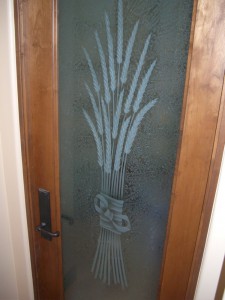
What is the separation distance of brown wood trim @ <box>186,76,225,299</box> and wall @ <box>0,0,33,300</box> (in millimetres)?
933

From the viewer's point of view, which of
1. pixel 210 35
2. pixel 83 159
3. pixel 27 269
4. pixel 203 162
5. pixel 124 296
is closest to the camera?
pixel 210 35

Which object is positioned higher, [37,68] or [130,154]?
[37,68]

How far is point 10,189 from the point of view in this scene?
1.15 m

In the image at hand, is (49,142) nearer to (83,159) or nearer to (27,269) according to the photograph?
(83,159)

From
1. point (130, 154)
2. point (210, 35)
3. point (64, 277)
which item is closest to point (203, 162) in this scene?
point (130, 154)

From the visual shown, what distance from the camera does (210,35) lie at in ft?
2.20

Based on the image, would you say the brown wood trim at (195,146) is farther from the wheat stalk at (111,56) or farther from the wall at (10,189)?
the wall at (10,189)

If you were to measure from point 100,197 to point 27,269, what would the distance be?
2.46 feet

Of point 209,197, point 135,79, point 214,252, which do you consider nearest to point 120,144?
point 135,79

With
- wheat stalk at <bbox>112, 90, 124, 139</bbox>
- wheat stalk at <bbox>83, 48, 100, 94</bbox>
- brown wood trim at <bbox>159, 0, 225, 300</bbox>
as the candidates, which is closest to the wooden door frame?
brown wood trim at <bbox>159, 0, 225, 300</bbox>

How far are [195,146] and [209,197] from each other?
22 cm

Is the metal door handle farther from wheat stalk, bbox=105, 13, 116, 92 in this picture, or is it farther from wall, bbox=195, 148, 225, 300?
wall, bbox=195, 148, 225, 300

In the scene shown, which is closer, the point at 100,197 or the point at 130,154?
the point at 130,154

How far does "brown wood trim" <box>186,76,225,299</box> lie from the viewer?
733 millimetres
